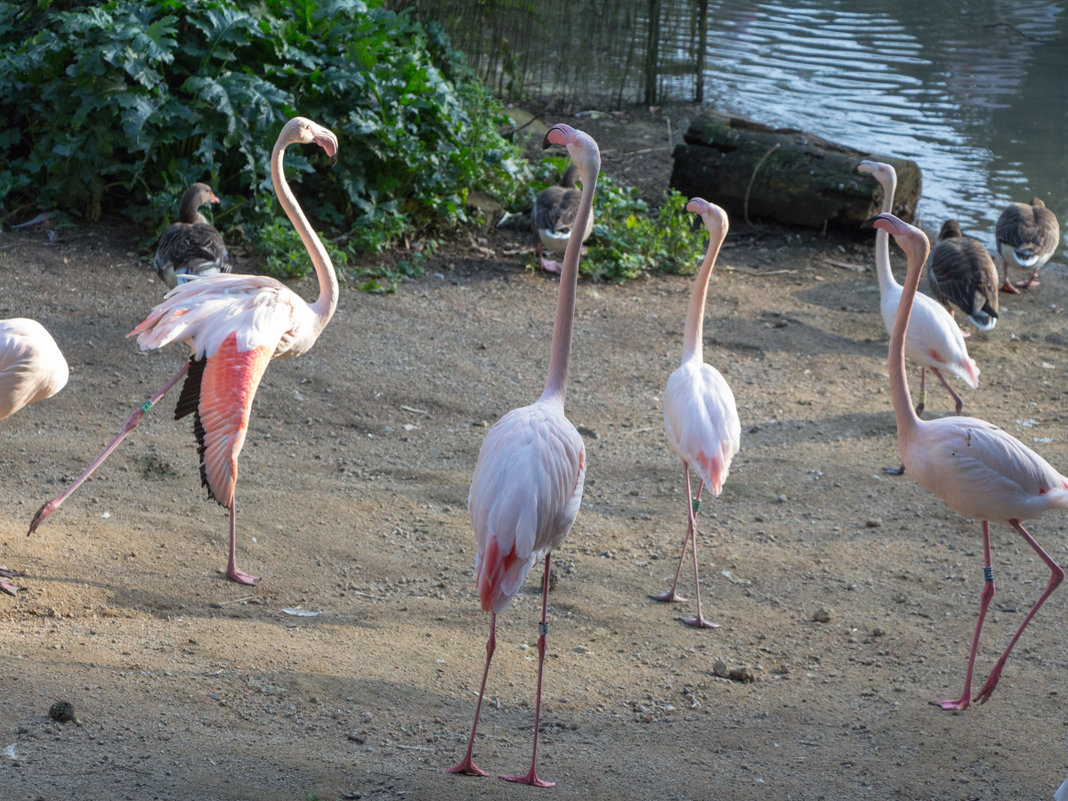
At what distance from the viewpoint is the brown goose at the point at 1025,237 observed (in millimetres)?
8336

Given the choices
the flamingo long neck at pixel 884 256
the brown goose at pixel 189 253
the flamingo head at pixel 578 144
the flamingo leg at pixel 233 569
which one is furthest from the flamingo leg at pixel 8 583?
the flamingo long neck at pixel 884 256

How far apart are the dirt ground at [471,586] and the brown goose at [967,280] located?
38 centimetres

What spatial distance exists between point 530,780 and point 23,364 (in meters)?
2.47

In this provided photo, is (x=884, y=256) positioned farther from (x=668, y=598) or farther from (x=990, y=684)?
(x=990, y=684)

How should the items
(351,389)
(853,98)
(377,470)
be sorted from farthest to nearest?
1. (853,98)
2. (351,389)
3. (377,470)

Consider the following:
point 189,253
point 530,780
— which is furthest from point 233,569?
point 189,253

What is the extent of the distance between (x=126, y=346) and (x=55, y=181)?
2.23 metres

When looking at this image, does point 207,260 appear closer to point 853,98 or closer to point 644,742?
point 644,742

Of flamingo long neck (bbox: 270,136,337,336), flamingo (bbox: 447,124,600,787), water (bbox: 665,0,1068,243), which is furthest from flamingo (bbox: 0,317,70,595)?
water (bbox: 665,0,1068,243)

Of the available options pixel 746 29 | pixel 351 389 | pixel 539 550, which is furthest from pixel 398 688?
pixel 746 29

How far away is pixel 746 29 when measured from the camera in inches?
720

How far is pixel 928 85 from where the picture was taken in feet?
50.2

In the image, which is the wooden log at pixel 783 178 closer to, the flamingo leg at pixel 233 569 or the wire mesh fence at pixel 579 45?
the wire mesh fence at pixel 579 45

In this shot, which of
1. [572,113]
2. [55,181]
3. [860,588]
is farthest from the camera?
[572,113]
